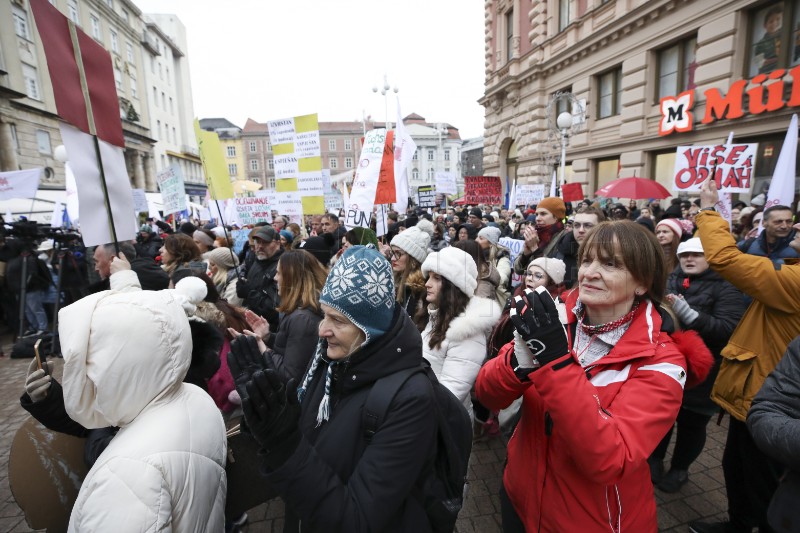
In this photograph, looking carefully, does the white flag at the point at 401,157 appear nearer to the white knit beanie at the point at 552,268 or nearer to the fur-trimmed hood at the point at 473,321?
the white knit beanie at the point at 552,268

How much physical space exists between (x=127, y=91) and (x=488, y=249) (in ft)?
147

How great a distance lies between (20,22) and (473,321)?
109ft

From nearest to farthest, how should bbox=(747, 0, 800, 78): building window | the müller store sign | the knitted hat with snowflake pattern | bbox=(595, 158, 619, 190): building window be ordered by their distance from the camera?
the knitted hat with snowflake pattern
the müller store sign
bbox=(747, 0, 800, 78): building window
bbox=(595, 158, 619, 190): building window

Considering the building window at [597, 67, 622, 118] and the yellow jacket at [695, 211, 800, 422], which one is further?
the building window at [597, 67, 622, 118]

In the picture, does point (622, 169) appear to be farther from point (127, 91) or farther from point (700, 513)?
point (127, 91)

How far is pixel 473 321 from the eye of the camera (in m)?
2.62

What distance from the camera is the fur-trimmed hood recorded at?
261cm

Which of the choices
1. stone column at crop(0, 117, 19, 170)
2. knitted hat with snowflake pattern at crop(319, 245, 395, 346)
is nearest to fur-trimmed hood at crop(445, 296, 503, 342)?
knitted hat with snowflake pattern at crop(319, 245, 395, 346)

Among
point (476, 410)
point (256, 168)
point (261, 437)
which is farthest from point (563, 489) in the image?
point (256, 168)

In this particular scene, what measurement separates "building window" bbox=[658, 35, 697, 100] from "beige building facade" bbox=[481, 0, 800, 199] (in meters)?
0.03

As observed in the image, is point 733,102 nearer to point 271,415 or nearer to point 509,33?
point 271,415

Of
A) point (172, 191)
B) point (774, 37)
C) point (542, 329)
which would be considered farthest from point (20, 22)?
point (774, 37)

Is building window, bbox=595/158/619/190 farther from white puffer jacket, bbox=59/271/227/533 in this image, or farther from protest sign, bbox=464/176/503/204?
white puffer jacket, bbox=59/271/227/533

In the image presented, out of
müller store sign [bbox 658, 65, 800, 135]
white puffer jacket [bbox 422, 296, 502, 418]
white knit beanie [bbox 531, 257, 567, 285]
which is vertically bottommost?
white puffer jacket [bbox 422, 296, 502, 418]
